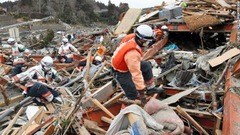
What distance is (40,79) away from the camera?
679 centimetres

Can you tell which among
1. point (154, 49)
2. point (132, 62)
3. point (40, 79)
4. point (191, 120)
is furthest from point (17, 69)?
point (191, 120)

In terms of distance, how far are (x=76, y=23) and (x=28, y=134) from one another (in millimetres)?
33563

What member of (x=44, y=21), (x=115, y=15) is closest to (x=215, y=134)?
(x=44, y=21)

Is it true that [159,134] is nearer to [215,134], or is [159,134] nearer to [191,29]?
[215,134]

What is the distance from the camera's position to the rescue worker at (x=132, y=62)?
4289 millimetres

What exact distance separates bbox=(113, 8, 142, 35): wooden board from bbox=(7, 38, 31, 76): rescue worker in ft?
13.8

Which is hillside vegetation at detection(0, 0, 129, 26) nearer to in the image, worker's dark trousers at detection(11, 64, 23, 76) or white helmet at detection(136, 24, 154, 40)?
worker's dark trousers at detection(11, 64, 23, 76)

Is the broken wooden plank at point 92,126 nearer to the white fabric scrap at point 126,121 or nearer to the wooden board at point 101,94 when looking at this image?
the wooden board at point 101,94

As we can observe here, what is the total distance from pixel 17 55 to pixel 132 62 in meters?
7.18

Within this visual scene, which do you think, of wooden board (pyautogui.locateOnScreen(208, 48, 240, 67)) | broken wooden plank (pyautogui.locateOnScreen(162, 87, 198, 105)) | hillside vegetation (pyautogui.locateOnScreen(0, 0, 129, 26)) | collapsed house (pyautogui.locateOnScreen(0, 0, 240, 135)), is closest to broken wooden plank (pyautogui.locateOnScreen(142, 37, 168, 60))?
collapsed house (pyautogui.locateOnScreen(0, 0, 240, 135))

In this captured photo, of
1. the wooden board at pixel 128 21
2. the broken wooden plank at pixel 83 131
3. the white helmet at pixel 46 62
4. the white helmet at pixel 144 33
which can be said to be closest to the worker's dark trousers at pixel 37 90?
the white helmet at pixel 46 62

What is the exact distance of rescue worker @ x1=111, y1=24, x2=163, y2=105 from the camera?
4289mm

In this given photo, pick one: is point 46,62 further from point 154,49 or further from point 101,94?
point 154,49

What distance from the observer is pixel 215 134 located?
421 cm
